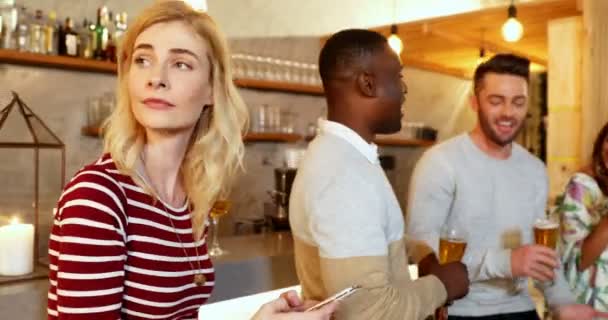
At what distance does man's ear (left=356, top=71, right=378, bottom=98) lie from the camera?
4.73ft

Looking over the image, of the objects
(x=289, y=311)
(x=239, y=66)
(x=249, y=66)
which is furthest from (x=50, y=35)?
(x=289, y=311)

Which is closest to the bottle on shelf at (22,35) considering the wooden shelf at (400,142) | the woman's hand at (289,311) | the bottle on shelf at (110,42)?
the bottle on shelf at (110,42)

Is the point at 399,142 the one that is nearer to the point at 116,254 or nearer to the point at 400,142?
the point at 400,142

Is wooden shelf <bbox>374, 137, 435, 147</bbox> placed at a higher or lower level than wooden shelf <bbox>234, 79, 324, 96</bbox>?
lower

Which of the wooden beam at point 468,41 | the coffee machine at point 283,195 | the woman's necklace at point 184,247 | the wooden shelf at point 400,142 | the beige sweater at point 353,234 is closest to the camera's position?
the woman's necklace at point 184,247

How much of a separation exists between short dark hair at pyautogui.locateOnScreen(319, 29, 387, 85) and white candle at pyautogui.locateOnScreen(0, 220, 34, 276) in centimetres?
142

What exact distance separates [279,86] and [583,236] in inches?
112

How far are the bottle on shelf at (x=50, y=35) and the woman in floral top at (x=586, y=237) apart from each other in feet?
9.69

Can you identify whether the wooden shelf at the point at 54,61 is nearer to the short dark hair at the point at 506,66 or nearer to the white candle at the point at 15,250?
the white candle at the point at 15,250

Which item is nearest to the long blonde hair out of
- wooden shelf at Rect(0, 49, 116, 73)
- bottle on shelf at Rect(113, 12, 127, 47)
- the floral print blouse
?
the floral print blouse

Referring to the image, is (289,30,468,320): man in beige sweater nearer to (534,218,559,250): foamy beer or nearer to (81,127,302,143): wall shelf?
(534,218,559,250): foamy beer

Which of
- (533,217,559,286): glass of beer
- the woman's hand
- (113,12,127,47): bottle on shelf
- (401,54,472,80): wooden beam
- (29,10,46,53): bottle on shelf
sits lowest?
the woman's hand

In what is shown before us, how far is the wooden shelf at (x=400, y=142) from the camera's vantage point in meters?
5.99

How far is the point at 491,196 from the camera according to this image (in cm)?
213
